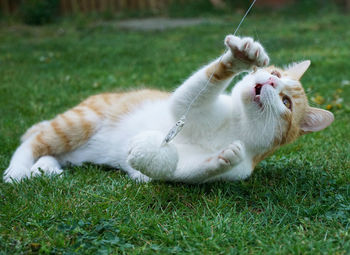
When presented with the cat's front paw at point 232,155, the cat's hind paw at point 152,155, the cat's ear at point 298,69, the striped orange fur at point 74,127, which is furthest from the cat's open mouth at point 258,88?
the striped orange fur at point 74,127

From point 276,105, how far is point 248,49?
536 mm

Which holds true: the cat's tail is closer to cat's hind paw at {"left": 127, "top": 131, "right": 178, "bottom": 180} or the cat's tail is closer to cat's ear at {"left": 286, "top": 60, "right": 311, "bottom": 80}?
cat's hind paw at {"left": 127, "top": 131, "right": 178, "bottom": 180}

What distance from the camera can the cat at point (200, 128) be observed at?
2.53 m

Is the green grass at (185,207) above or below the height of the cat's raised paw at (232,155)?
below

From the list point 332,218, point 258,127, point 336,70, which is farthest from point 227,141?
point 336,70

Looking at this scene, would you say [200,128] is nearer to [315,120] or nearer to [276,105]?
[276,105]

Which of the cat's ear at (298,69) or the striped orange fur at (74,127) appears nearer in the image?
the cat's ear at (298,69)

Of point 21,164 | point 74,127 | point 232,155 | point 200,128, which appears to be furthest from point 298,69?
point 21,164

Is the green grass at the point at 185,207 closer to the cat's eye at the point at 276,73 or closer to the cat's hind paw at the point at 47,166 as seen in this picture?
the cat's hind paw at the point at 47,166

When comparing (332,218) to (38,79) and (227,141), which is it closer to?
(227,141)

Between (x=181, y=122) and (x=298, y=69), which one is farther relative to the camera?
(x=298, y=69)

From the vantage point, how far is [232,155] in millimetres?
2561

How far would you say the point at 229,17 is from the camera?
42.7 ft

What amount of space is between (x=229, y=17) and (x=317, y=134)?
951 cm
